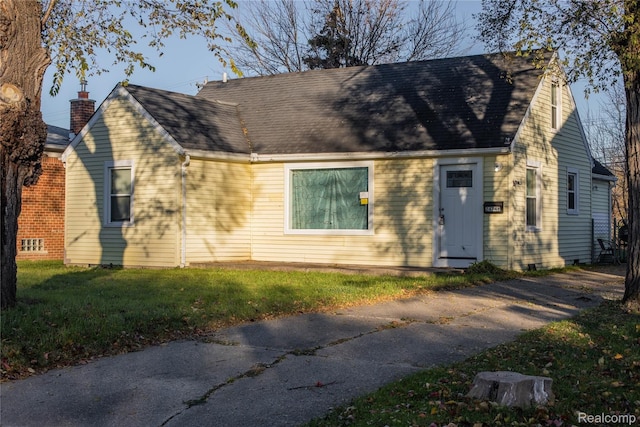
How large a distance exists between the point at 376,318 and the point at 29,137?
17.5ft

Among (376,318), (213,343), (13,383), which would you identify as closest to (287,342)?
(213,343)

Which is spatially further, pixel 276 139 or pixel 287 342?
pixel 276 139

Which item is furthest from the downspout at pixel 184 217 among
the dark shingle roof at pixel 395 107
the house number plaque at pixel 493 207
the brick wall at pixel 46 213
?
the house number plaque at pixel 493 207

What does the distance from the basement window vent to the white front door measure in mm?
12629

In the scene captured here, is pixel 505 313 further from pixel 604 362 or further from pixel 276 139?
pixel 276 139

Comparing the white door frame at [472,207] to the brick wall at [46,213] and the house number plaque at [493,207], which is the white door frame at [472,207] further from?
the brick wall at [46,213]

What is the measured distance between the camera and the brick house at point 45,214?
2198 centimetres

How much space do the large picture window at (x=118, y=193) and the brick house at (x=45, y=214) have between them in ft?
12.4

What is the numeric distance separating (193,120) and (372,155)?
5.18 m

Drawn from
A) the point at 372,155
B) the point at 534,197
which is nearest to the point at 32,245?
the point at 372,155

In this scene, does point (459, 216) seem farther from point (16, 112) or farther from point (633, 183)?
point (16, 112)

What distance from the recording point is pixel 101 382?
693 centimetres

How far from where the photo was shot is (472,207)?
17172mm

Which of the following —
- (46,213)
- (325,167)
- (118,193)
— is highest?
(325,167)
